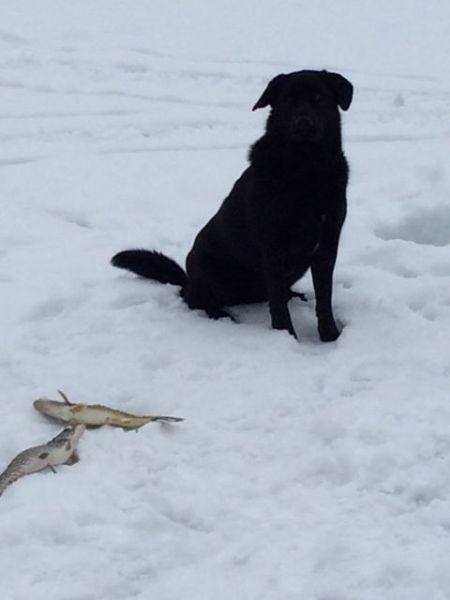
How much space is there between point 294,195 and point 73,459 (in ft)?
4.41

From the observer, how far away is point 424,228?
4.74m

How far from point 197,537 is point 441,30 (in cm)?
1013

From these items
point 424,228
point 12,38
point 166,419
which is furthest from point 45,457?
point 12,38

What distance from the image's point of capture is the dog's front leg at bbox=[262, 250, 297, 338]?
350 centimetres

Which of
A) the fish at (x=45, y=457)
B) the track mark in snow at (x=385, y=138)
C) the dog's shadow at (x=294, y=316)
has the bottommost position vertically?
the dog's shadow at (x=294, y=316)

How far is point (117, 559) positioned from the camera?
2.19 m

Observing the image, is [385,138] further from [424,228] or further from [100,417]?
[100,417]

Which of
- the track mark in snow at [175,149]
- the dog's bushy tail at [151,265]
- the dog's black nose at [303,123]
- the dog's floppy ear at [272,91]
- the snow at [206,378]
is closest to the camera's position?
the snow at [206,378]

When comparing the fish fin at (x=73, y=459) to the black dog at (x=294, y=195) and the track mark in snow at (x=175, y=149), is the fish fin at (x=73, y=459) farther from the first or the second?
the track mark in snow at (x=175, y=149)

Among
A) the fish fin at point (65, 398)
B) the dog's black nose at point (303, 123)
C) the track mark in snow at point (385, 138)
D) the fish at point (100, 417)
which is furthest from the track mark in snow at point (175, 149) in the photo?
the fish at point (100, 417)

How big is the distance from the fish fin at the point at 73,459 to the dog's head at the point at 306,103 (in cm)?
143

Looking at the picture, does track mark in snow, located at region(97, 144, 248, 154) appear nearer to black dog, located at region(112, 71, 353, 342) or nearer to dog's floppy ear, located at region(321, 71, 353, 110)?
black dog, located at region(112, 71, 353, 342)

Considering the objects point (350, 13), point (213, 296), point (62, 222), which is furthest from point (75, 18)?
point (213, 296)

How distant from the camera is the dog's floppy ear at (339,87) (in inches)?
135
